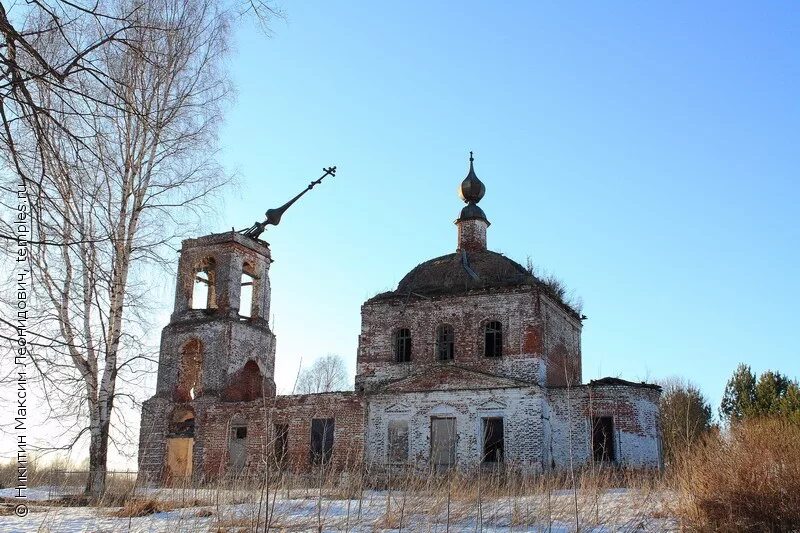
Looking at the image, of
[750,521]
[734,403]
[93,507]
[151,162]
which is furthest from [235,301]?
[734,403]

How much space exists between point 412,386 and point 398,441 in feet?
5.28

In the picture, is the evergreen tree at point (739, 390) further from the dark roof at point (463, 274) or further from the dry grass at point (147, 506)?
the dry grass at point (147, 506)

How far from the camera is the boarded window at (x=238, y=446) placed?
883 inches

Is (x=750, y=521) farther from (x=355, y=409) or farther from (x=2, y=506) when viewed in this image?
(x=355, y=409)

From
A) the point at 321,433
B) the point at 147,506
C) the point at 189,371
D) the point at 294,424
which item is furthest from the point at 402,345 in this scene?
the point at 147,506

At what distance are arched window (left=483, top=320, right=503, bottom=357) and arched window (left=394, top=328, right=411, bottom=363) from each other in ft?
8.53

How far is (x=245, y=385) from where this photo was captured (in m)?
23.9

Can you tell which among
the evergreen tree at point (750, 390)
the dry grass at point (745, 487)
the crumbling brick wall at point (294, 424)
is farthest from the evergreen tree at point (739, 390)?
the dry grass at point (745, 487)

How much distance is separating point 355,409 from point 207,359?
488cm

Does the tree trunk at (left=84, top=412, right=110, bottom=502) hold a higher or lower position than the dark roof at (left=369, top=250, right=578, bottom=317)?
lower

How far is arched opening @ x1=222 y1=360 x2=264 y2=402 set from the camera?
2309cm

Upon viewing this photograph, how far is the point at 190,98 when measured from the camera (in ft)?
44.7

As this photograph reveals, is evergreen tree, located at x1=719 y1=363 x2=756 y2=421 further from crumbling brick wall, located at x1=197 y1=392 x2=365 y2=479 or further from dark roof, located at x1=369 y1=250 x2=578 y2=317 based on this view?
crumbling brick wall, located at x1=197 y1=392 x2=365 y2=479

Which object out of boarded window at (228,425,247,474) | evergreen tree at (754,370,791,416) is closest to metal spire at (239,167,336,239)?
boarded window at (228,425,247,474)
